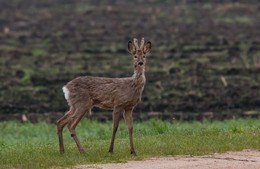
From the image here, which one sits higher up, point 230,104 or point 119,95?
point 119,95

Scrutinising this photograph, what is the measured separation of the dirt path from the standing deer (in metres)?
0.88

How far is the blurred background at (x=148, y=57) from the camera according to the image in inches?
1011

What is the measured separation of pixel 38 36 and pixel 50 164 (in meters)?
26.8

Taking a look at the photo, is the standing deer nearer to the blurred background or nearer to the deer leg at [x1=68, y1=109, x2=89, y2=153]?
the deer leg at [x1=68, y1=109, x2=89, y2=153]

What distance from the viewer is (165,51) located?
1398 inches

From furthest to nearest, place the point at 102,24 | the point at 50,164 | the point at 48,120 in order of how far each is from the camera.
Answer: the point at 102,24, the point at 48,120, the point at 50,164

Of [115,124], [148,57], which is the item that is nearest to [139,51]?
[115,124]

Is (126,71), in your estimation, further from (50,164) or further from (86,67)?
(50,164)

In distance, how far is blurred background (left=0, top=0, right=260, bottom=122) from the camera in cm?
2567

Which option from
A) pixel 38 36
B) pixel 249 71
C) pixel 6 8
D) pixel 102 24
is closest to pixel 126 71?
pixel 249 71

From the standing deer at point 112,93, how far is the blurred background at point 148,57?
7.81 metres

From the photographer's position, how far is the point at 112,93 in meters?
15.2

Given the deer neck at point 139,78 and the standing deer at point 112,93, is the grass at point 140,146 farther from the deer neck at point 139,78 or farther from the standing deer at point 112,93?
the deer neck at point 139,78

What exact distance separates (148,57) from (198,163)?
19.5m
